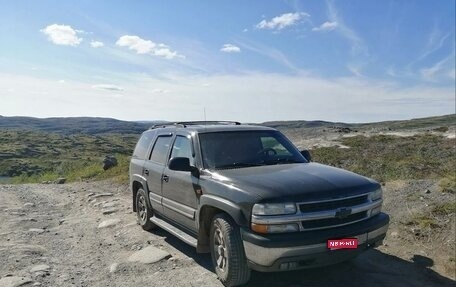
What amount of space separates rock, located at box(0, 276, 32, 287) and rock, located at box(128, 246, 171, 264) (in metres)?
1.43

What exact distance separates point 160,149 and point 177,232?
66.0 inches

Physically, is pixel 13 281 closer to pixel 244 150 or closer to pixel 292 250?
pixel 244 150

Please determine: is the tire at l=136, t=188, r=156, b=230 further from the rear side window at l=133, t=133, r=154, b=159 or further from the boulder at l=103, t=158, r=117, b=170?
the boulder at l=103, t=158, r=117, b=170

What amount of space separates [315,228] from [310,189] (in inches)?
16.2

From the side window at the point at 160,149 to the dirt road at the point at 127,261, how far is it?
1.39 m

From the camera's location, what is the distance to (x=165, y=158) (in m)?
6.88

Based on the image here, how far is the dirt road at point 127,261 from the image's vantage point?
5324 mm

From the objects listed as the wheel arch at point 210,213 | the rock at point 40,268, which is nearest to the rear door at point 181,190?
the wheel arch at point 210,213

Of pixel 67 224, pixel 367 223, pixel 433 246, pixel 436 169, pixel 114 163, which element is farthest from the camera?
pixel 114 163

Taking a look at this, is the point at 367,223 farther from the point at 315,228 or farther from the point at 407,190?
the point at 407,190

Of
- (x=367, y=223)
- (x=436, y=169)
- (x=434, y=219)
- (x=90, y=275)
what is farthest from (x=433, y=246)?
(x=436, y=169)

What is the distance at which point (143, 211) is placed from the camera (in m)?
7.92

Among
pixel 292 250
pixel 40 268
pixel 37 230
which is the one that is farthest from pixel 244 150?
pixel 37 230

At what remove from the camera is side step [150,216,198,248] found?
5.64m
